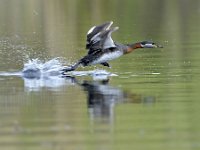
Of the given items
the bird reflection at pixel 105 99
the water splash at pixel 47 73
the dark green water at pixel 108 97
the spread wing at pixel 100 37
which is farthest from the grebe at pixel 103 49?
the bird reflection at pixel 105 99

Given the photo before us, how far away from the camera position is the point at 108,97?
18.3 meters

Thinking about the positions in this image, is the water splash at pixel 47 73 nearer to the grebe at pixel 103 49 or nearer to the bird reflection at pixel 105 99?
the grebe at pixel 103 49

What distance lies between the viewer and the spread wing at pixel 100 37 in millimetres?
21391

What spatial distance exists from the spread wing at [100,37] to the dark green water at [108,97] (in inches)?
30.2

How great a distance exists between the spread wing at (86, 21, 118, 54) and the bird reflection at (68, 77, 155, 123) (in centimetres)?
130

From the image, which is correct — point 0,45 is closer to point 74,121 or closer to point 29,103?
point 29,103

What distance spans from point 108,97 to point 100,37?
3611 mm

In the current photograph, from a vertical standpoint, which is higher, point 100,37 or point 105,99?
point 100,37

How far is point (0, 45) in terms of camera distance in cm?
2962

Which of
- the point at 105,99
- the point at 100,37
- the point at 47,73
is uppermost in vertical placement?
the point at 100,37

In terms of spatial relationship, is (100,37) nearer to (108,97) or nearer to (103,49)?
(103,49)

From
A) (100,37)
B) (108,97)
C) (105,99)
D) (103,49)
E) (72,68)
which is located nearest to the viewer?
(105,99)

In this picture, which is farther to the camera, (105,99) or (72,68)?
(72,68)

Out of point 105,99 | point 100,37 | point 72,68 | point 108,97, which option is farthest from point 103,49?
point 105,99
